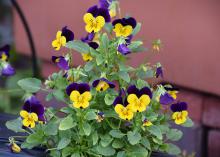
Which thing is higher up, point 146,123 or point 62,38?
point 62,38

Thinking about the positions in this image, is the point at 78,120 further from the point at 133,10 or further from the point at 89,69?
the point at 133,10

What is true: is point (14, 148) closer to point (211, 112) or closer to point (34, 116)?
point (34, 116)

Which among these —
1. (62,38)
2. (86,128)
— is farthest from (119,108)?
(62,38)

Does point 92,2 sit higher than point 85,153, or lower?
higher

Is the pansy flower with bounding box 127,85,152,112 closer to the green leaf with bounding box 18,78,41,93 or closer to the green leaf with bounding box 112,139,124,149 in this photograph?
the green leaf with bounding box 112,139,124,149

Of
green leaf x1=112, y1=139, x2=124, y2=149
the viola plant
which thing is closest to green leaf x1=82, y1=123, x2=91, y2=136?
the viola plant

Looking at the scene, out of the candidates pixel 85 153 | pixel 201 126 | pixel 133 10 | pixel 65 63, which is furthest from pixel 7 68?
pixel 201 126
